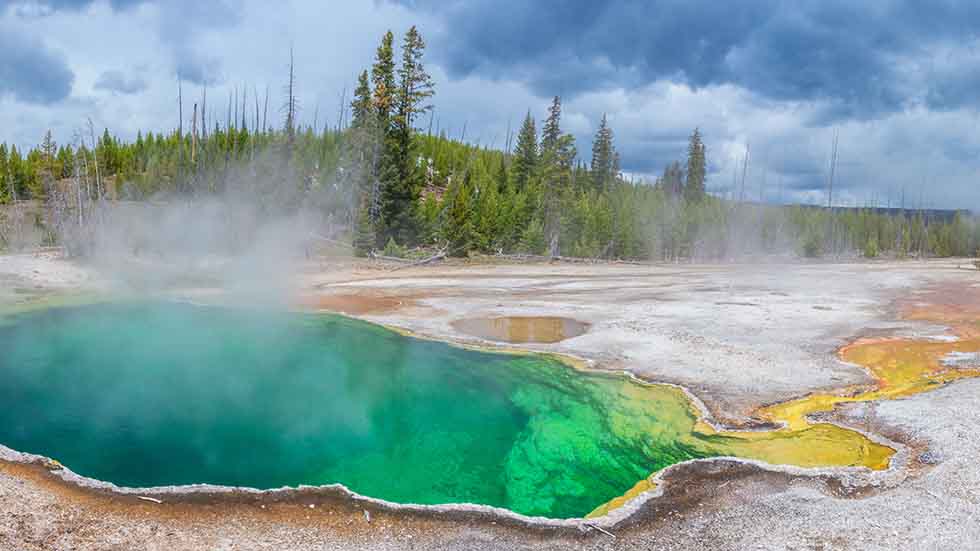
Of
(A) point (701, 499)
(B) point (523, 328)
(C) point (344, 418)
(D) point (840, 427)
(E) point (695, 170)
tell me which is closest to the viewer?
(A) point (701, 499)

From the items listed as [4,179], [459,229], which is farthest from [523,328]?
[4,179]

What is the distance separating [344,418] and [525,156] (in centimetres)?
6080

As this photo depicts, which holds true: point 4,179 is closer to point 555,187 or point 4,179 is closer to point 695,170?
point 555,187

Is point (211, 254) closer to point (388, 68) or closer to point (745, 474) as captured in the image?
point (388, 68)

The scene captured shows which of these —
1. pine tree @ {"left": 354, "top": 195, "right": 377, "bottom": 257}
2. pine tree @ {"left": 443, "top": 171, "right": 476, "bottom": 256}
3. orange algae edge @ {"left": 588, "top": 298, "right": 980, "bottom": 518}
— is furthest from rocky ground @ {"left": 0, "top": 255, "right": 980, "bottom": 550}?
pine tree @ {"left": 443, "top": 171, "right": 476, "bottom": 256}

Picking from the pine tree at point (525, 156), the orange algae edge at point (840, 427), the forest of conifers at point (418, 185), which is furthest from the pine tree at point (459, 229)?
the orange algae edge at point (840, 427)

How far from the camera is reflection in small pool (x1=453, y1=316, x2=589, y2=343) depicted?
20.5 meters

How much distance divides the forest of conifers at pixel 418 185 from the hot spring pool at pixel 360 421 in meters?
25.9

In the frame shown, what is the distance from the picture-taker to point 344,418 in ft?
45.2

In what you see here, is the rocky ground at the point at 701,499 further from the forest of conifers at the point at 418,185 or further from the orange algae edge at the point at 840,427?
the forest of conifers at the point at 418,185

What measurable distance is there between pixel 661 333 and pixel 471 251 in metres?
32.8

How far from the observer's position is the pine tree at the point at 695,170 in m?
95.9

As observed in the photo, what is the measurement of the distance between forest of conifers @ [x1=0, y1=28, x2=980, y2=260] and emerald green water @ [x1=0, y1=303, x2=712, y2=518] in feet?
84.5

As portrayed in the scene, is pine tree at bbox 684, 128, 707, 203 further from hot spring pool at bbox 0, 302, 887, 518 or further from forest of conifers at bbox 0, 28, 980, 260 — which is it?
hot spring pool at bbox 0, 302, 887, 518
